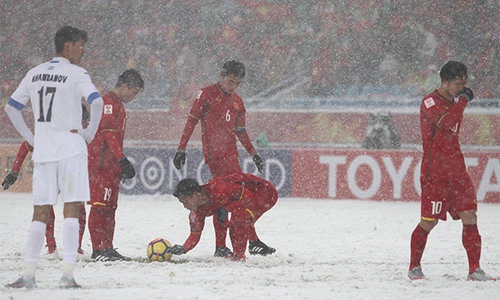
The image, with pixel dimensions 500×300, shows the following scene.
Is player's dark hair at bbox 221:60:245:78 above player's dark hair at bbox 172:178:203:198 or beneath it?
above

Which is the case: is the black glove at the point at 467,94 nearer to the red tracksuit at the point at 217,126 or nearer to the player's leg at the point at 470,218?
the player's leg at the point at 470,218

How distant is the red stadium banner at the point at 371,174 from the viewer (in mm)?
13414

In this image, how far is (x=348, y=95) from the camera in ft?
58.7

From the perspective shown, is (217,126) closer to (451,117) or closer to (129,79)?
(129,79)

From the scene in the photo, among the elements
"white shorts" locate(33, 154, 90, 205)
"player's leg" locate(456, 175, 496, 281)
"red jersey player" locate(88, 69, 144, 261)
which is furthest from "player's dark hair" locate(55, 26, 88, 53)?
"player's leg" locate(456, 175, 496, 281)

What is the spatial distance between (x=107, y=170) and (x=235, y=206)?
118cm

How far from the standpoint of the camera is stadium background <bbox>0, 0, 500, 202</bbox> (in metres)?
17.3

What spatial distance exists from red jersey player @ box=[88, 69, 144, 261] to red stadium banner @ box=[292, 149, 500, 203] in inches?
287

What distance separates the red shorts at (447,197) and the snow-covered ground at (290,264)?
0.51m

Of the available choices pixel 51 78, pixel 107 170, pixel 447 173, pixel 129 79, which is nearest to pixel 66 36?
pixel 51 78

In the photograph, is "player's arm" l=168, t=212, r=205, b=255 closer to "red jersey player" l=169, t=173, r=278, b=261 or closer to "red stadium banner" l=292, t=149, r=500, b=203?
"red jersey player" l=169, t=173, r=278, b=261

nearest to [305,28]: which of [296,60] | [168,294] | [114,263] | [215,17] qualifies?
[296,60]

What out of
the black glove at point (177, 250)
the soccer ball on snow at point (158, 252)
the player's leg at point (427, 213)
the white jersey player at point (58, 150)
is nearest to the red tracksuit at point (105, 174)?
the soccer ball on snow at point (158, 252)

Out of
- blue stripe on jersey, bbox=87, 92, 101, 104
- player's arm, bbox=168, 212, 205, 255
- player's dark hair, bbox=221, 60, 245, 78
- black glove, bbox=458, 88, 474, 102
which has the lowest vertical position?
player's arm, bbox=168, 212, 205, 255
